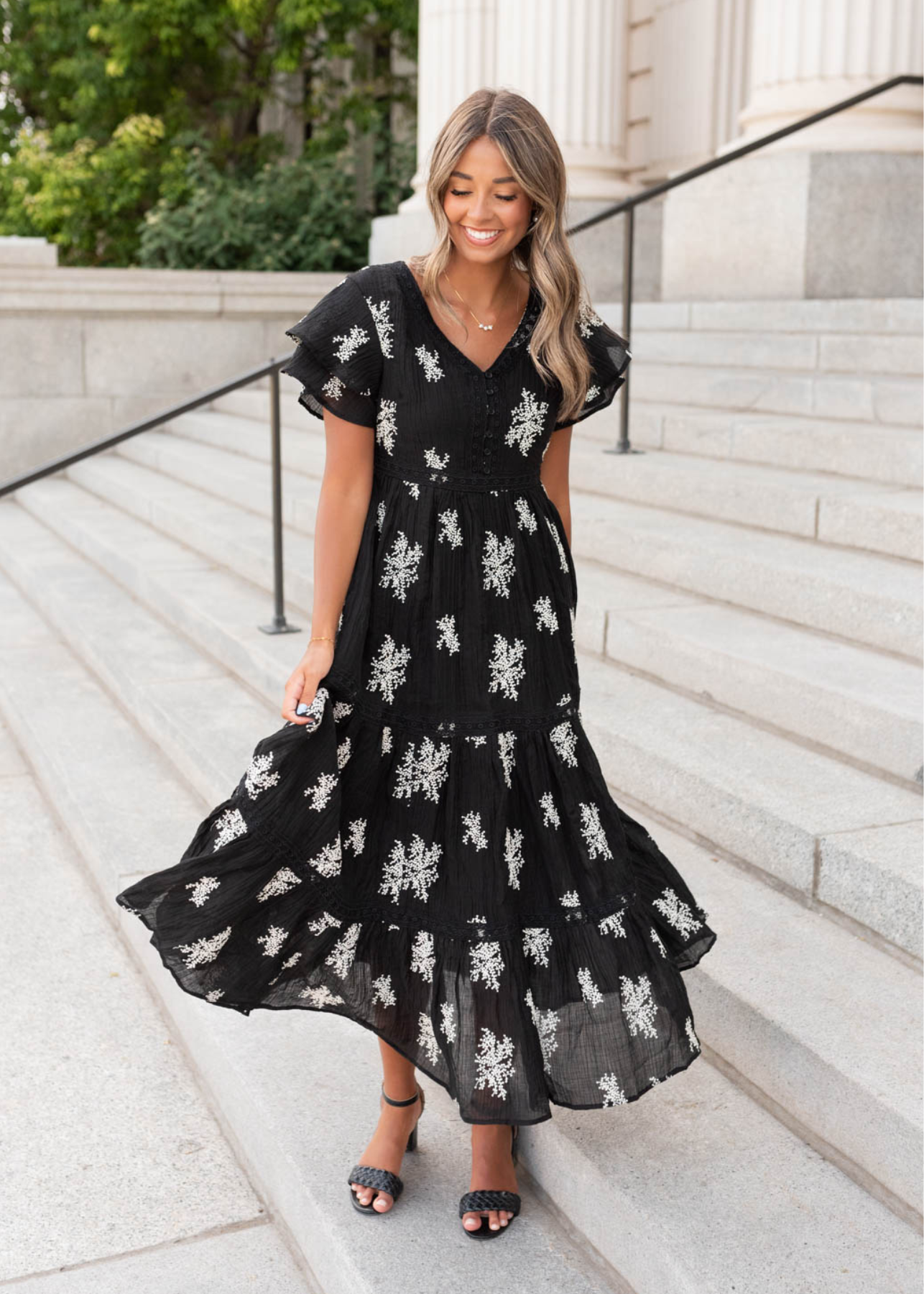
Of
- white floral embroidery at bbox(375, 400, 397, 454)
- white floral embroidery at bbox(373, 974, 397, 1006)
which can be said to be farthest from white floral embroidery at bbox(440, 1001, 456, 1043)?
white floral embroidery at bbox(375, 400, 397, 454)

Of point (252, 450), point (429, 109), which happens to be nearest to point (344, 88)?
point (429, 109)

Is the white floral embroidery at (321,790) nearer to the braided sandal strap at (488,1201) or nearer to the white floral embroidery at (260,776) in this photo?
the white floral embroidery at (260,776)

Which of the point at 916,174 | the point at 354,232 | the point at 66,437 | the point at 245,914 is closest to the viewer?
the point at 245,914

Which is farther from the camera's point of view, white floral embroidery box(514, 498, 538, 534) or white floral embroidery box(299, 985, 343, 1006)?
white floral embroidery box(299, 985, 343, 1006)

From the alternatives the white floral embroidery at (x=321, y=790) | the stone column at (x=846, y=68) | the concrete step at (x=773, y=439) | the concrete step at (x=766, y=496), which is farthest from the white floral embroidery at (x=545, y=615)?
the stone column at (x=846, y=68)

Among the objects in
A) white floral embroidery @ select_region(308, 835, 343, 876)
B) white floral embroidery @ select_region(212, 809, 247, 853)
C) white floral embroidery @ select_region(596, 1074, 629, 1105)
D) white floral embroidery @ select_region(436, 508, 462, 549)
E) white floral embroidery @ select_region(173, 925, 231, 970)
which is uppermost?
white floral embroidery @ select_region(436, 508, 462, 549)

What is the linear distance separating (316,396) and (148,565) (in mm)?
5235

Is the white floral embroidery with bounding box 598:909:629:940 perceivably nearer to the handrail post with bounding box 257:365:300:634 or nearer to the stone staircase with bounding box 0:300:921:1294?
the stone staircase with bounding box 0:300:921:1294

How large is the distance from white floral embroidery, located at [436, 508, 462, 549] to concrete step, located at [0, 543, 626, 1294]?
4.06 feet

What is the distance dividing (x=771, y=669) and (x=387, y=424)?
1.91 m

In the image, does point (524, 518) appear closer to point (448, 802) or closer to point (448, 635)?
point (448, 635)

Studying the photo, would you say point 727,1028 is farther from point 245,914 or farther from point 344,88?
point 344,88

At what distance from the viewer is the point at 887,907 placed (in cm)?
302

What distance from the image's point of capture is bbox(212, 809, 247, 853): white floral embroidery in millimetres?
2475
